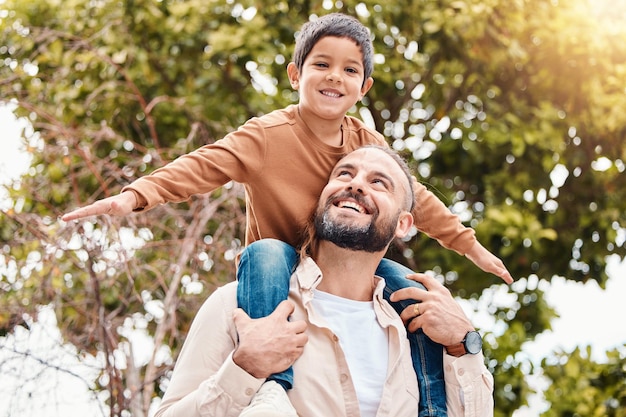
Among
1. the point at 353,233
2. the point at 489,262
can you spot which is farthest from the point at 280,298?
the point at 489,262

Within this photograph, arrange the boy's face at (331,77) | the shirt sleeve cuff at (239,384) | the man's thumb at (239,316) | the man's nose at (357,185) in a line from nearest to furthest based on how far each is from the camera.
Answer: the shirt sleeve cuff at (239,384)
the man's thumb at (239,316)
the man's nose at (357,185)
the boy's face at (331,77)

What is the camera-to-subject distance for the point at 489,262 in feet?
8.52

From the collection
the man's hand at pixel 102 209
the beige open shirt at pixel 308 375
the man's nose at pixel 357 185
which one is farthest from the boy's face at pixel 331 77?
the man's hand at pixel 102 209

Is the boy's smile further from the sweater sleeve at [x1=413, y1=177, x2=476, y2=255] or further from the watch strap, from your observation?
the watch strap

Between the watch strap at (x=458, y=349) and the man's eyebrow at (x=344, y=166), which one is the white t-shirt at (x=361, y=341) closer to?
the watch strap at (x=458, y=349)

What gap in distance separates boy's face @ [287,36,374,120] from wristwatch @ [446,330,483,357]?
28.5 inches

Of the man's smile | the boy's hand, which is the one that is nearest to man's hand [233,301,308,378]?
the man's smile

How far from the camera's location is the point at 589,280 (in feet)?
17.8

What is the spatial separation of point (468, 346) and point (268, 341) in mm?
548

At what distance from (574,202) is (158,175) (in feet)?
12.5

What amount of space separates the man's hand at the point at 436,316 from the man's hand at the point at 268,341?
33 centimetres

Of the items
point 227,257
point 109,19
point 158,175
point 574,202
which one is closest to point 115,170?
point 227,257

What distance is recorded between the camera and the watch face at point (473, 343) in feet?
7.22

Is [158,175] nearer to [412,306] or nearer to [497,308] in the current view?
[412,306]
